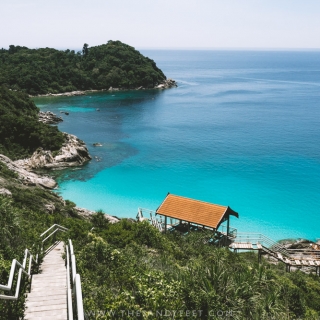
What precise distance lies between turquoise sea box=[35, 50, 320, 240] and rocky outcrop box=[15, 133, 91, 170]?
210 centimetres

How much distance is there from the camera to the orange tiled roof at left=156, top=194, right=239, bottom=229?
26141mm

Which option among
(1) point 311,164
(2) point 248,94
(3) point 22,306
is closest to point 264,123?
(1) point 311,164

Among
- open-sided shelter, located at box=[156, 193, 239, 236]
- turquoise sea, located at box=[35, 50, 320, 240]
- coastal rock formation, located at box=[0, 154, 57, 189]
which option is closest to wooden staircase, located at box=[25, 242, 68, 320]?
open-sided shelter, located at box=[156, 193, 239, 236]

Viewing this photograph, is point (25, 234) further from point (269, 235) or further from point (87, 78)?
point (87, 78)

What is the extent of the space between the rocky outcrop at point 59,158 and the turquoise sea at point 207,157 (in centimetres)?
210

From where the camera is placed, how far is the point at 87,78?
120750 millimetres

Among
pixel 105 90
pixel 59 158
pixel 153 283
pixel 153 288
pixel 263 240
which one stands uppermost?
pixel 105 90

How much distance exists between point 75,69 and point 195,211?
4218 inches

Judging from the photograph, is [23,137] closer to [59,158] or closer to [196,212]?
[59,158]

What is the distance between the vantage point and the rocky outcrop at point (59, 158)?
46.7 m

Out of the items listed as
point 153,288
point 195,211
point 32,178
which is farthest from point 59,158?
point 153,288

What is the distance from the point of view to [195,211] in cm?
2708

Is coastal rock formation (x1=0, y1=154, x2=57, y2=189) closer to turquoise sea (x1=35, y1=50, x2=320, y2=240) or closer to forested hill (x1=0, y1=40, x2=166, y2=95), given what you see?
turquoise sea (x1=35, y1=50, x2=320, y2=240)

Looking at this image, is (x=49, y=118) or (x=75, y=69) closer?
(x=49, y=118)
